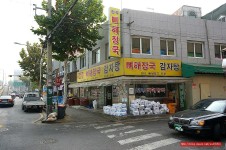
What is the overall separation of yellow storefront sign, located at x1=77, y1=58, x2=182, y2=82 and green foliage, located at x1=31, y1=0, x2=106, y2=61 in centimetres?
289

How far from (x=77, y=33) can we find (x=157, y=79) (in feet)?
22.7

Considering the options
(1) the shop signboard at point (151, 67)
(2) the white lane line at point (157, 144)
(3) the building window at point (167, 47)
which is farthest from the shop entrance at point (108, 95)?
(2) the white lane line at point (157, 144)

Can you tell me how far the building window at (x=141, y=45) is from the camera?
16.7 metres

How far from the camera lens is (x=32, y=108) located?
1973 cm

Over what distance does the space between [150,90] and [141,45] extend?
345 cm

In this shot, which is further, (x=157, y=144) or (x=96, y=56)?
(x=96, y=56)

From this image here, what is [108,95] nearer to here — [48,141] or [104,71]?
[104,71]

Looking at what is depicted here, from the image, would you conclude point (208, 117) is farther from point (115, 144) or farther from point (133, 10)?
point (133, 10)

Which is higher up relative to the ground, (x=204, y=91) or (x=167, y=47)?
(x=167, y=47)

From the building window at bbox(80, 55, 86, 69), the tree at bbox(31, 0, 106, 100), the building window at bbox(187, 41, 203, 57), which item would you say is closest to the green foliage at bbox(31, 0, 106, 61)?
the tree at bbox(31, 0, 106, 100)

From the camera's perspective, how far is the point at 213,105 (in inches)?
370

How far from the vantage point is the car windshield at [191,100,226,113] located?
8.97m

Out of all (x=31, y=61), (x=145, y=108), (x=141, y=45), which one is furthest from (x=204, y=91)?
(x=31, y=61)

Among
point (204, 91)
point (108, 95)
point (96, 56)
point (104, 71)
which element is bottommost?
point (108, 95)
